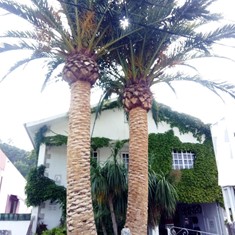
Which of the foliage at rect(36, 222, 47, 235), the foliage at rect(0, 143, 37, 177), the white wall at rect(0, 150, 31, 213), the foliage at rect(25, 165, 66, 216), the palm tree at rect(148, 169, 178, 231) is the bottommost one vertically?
the foliage at rect(36, 222, 47, 235)

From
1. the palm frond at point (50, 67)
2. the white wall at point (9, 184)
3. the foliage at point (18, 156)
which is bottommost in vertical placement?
the white wall at point (9, 184)

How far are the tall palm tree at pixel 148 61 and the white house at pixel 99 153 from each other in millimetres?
6327

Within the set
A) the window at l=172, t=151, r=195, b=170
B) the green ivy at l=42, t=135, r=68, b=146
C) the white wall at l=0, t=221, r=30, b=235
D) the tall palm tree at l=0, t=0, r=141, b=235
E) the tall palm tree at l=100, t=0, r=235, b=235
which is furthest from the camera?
the window at l=172, t=151, r=195, b=170

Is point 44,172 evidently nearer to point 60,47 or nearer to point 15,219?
point 15,219

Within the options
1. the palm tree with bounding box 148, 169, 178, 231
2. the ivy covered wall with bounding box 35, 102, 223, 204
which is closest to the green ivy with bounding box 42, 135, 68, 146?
the ivy covered wall with bounding box 35, 102, 223, 204

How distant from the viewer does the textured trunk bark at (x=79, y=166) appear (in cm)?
612

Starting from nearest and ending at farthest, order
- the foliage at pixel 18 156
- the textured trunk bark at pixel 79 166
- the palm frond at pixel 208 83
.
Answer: the textured trunk bark at pixel 79 166 < the palm frond at pixel 208 83 < the foliage at pixel 18 156

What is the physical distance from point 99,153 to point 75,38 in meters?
9.43

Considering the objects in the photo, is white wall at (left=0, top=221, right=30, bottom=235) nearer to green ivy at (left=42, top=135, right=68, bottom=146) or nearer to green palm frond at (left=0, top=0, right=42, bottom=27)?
green ivy at (left=42, top=135, right=68, bottom=146)

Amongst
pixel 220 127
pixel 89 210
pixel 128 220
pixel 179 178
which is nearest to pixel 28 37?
pixel 89 210

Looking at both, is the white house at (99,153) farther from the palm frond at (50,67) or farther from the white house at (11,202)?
the palm frond at (50,67)

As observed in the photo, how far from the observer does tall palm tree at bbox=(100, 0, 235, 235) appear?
784 centimetres

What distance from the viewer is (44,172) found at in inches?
583

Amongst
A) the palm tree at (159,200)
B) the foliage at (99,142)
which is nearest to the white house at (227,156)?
the palm tree at (159,200)
